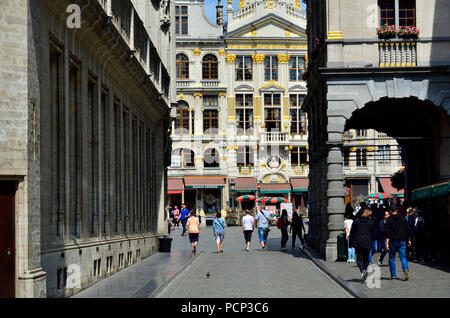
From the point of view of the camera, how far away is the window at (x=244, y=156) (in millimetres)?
66562

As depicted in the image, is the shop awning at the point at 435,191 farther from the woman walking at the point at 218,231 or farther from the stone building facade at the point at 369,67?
the woman walking at the point at 218,231

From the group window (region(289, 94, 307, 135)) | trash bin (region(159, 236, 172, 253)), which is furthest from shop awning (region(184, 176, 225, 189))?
trash bin (region(159, 236, 172, 253))

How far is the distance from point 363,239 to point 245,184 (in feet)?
158

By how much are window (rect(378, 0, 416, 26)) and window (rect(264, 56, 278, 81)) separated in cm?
4230

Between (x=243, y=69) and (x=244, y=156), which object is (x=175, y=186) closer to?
(x=244, y=156)

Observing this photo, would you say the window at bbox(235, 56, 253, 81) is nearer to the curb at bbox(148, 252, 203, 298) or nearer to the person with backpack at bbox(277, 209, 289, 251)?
the person with backpack at bbox(277, 209, 289, 251)

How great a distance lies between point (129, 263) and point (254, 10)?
47.4m

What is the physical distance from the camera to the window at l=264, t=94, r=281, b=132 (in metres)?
67.5

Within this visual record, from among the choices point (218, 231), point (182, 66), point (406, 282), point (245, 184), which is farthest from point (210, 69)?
point (406, 282)

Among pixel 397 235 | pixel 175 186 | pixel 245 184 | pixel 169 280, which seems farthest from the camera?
pixel 245 184

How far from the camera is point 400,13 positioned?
2572 cm

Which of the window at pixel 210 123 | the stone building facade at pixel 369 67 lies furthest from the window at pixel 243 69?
the stone building facade at pixel 369 67

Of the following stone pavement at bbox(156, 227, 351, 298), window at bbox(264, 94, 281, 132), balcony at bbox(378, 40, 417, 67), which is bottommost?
stone pavement at bbox(156, 227, 351, 298)
